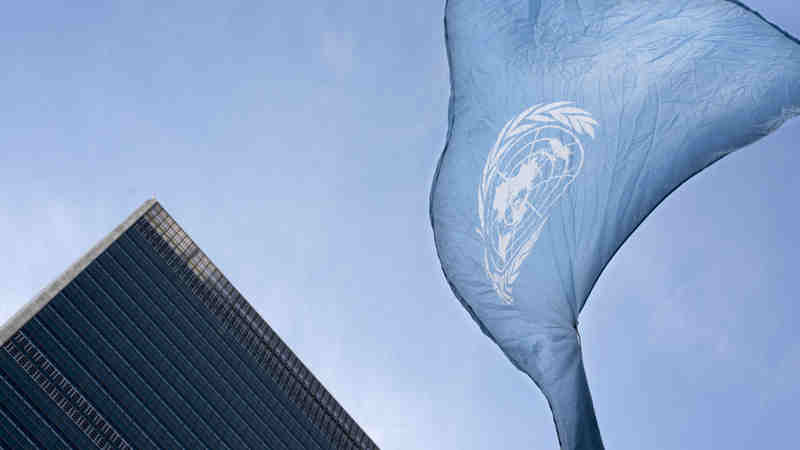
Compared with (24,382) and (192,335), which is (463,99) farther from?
(192,335)

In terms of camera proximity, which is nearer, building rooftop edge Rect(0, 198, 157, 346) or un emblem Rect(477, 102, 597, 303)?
un emblem Rect(477, 102, 597, 303)

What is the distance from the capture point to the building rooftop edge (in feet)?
158

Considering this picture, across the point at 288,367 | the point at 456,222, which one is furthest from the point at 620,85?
the point at 288,367

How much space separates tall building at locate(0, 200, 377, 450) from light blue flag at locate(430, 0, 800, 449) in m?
49.4

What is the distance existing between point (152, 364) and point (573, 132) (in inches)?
2214

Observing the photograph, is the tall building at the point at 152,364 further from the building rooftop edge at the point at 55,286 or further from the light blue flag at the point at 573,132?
the light blue flag at the point at 573,132

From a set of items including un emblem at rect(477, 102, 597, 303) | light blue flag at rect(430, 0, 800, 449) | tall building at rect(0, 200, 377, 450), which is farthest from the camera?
tall building at rect(0, 200, 377, 450)

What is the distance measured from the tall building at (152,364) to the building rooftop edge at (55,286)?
14 centimetres

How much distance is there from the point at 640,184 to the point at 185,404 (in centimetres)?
5623

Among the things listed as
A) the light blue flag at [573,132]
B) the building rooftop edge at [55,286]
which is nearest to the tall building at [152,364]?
the building rooftop edge at [55,286]

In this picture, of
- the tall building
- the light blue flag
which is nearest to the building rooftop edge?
the tall building

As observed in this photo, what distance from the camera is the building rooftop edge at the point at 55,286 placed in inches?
1898

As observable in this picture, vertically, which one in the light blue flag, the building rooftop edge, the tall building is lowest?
the tall building

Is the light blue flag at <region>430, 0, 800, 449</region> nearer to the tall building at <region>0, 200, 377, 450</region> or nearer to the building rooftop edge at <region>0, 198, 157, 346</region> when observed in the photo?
the tall building at <region>0, 200, 377, 450</region>
